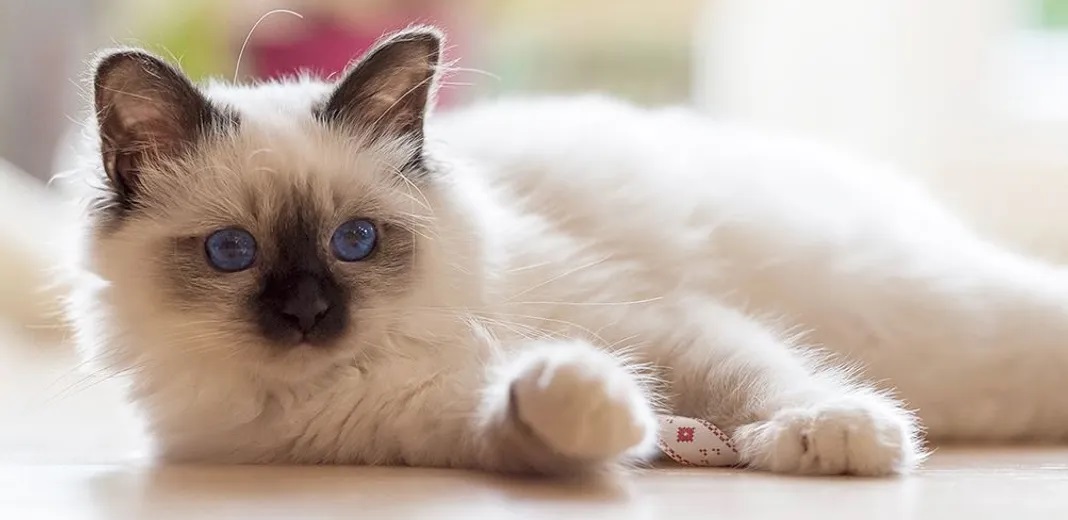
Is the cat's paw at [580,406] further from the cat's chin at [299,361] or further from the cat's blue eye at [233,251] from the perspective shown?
the cat's blue eye at [233,251]

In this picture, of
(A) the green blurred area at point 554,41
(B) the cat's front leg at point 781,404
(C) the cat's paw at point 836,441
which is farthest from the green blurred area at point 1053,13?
(C) the cat's paw at point 836,441

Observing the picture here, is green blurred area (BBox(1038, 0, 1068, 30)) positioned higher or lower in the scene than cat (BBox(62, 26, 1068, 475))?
higher

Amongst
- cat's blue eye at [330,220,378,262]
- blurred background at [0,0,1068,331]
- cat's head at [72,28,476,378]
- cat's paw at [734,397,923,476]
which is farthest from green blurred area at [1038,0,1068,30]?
cat's blue eye at [330,220,378,262]

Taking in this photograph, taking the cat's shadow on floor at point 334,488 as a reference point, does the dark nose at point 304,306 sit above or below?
above

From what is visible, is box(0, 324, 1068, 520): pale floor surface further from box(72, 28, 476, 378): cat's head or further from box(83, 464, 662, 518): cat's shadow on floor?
box(72, 28, 476, 378): cat's head

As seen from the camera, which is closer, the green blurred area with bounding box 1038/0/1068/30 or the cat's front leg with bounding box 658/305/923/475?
the cat's front leg with bounding box 658/305/923/475

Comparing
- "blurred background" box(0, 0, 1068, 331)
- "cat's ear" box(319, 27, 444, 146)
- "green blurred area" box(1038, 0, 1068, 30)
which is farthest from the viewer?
"green blurred area" box(1038, 0, 1068, 30)

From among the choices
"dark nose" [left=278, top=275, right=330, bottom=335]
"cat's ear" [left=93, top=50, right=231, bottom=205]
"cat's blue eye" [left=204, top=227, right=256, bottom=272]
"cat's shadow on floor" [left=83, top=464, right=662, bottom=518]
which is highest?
"cat's ear" [left=93, top=50, right=231, bottom=205]

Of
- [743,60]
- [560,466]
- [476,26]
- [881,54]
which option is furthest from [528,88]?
[560,466]
